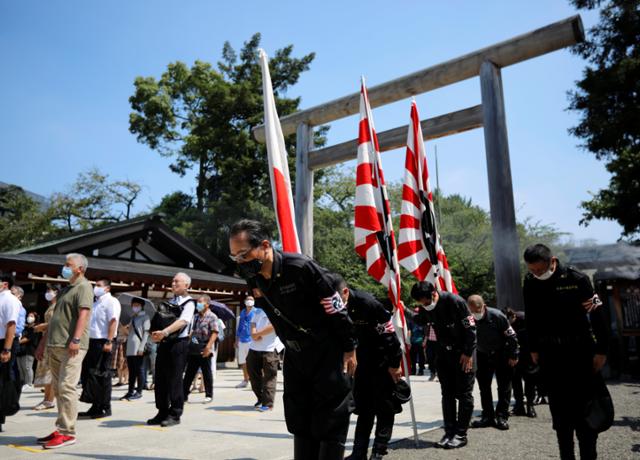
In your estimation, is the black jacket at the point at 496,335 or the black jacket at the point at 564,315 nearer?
the black jacket at the point at 564,315

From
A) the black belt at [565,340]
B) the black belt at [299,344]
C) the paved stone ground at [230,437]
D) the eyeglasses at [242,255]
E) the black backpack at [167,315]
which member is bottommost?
the paved stone ground at [230,437]

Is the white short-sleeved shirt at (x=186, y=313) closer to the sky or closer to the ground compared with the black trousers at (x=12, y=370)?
closer to the sky

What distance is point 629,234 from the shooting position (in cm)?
1684

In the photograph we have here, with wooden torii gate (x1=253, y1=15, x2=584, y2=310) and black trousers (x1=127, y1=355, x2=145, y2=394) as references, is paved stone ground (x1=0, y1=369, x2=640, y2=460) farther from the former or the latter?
wooden torii gate (x1=253, y1=15, x2=584, y2=310)

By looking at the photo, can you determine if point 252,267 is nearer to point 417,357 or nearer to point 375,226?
point 375,226

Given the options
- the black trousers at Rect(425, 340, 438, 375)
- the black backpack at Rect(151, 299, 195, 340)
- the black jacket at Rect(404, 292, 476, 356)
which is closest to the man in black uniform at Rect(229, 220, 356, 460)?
the black jacket at Rect(404, 292, 476, 356)

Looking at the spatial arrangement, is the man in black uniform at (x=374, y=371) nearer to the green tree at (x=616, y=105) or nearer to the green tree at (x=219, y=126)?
the green tree at (x=616, y=105)

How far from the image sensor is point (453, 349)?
5688 millimetres

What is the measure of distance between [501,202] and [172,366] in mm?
5242

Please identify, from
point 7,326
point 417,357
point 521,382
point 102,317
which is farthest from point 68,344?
point 417,357

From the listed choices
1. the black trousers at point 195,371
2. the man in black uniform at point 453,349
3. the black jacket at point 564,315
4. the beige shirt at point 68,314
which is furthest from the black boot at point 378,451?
the black trousers at point 195,371

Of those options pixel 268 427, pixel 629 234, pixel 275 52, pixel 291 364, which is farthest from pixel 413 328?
pixel 275 52

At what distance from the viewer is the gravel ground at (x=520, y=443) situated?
16.1 feet

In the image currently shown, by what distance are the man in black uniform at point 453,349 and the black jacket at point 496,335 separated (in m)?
1.33
